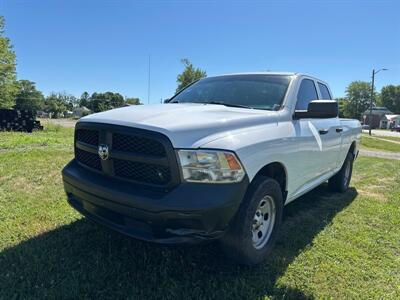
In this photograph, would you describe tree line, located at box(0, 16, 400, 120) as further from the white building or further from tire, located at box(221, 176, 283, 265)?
tire, located at box(221, 176, 283, 265)

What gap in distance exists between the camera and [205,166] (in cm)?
244

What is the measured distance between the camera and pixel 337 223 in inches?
174

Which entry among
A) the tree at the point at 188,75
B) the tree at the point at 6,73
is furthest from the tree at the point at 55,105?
the tree at the point at 188,75

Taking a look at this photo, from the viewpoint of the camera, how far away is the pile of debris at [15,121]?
18250 millimetres

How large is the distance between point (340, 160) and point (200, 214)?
392 centimetres

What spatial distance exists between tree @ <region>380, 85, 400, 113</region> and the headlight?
132928mm

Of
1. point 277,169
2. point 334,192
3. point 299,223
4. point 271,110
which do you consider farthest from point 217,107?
point 334,192

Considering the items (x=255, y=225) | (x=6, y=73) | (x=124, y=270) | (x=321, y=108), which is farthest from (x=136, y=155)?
(x=6, y=73)

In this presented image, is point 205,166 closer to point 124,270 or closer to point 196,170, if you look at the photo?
point 196,170

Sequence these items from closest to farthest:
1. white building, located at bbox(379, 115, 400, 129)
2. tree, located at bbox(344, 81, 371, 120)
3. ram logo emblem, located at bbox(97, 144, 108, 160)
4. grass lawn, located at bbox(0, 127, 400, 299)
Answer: grass lawn, located at bbox(0, 127, 400, 299)
ram logo emblem, located at bbox(97, 144, 108, 160)
white building, located at bbox(379, 115, 400, 129)
tree, located at bbox(344, 81, 371, 120)

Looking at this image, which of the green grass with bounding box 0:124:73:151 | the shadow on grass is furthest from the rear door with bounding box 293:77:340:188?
the green grass with bounding box 0:124:73:151

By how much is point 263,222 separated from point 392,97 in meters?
133

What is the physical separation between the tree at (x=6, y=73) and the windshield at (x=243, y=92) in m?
33.1

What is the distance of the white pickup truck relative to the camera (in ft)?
7.92
